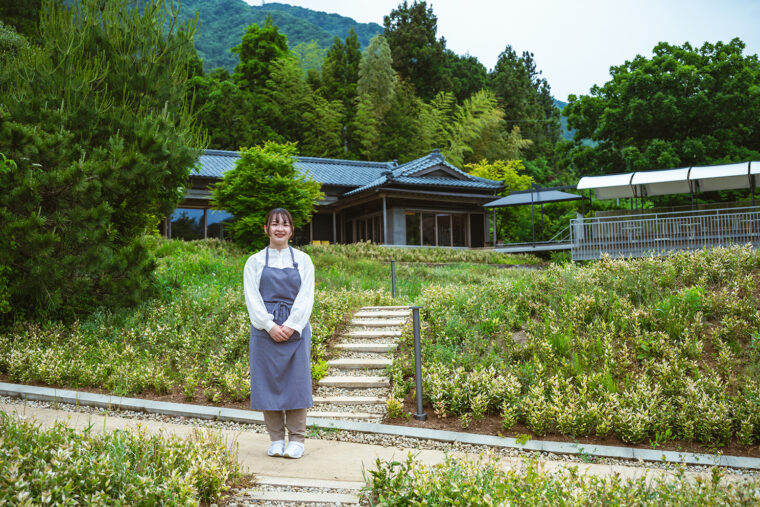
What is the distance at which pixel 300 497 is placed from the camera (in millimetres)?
3047

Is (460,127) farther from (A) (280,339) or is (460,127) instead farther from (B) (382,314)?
(A) (280,339)

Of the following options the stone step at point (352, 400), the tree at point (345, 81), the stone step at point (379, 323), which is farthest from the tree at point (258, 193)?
the tree at point (345, 81)

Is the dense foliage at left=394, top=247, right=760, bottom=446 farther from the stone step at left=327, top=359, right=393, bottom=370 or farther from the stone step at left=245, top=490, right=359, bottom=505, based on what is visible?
the stone step at left=245, top=490, right=359, bottom=505

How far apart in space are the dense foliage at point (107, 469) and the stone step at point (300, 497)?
8.6 inches

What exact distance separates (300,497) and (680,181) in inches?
745

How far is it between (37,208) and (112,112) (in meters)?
1.72

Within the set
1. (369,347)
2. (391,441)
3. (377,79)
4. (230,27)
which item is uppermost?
(230,27)

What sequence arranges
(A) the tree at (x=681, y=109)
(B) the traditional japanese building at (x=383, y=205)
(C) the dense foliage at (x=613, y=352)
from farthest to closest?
(B) the traditional japanese building at (x=383, y=205)
(A) the tree at (x=681, y=109)
(C) the dense foliage at (x=613, y=352)

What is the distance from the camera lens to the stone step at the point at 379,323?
777cm

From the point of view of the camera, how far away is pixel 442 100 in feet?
117

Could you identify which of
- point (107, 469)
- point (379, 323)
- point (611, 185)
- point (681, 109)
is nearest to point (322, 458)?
→ point (107, 469)

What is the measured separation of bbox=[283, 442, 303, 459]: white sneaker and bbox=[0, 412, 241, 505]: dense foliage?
0.59 meters

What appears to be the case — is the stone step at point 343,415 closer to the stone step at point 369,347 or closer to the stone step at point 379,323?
the stone step at point 369,347

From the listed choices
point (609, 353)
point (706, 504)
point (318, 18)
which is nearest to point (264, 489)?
point (706, 504)
